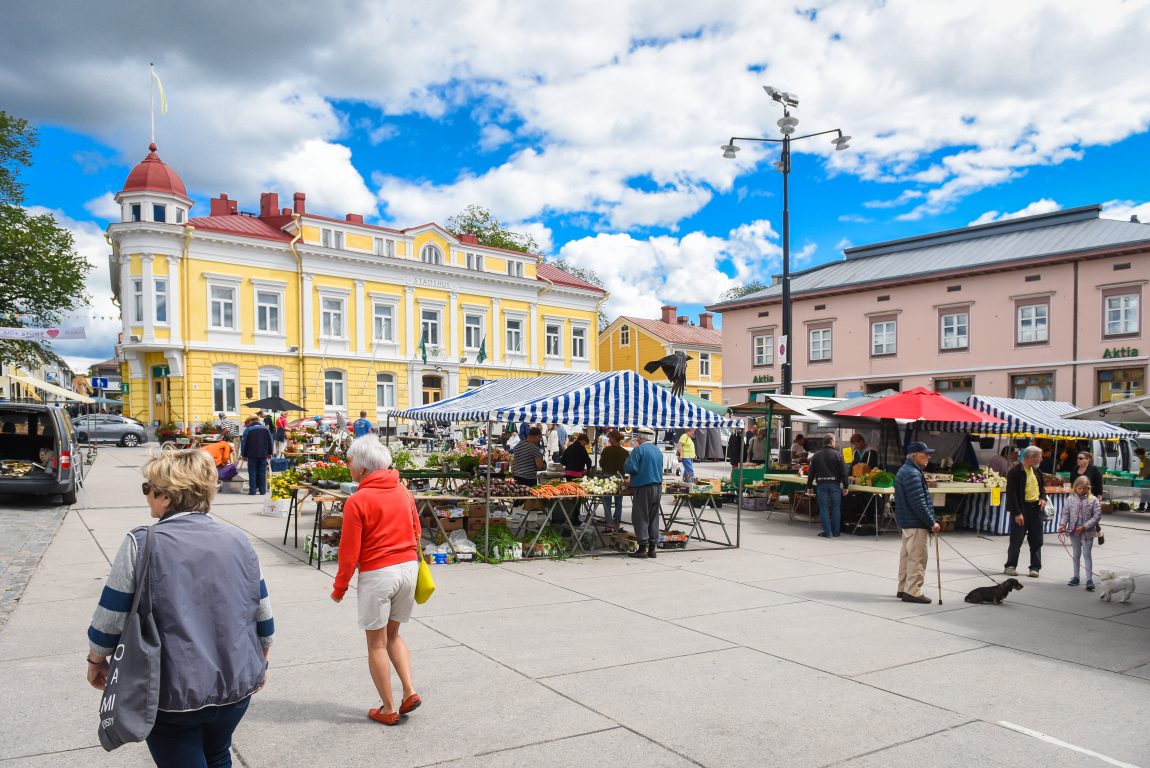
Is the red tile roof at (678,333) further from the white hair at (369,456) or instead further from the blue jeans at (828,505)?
the white hair at (369,456)

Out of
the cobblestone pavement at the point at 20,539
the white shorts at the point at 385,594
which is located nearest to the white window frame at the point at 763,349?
the cobblestone pavement at the point at 20,539

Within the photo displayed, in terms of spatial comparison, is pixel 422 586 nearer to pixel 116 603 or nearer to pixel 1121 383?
pixel 116 603

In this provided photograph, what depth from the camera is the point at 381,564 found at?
4934 millimetres

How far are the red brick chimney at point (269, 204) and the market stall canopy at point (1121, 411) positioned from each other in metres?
41.4

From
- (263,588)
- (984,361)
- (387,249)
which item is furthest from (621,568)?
(387,249)

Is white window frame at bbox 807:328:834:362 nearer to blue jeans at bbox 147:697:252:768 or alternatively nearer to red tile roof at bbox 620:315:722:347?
red tile roof at bbox 620:315:722:347

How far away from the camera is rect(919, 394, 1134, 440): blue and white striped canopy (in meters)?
15.9

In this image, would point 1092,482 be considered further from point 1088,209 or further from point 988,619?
point 1088,209

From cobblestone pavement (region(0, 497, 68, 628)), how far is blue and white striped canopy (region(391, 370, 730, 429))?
5396 millimetres

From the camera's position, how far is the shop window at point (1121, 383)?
29688 millimetres

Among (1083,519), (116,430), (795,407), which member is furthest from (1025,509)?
(116,430)

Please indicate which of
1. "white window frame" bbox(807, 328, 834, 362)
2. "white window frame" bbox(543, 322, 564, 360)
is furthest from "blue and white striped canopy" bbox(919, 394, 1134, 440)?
"white window frame" bbox(543, 322, 564, 360)

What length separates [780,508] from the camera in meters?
17.5

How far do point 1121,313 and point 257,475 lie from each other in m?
29.7
